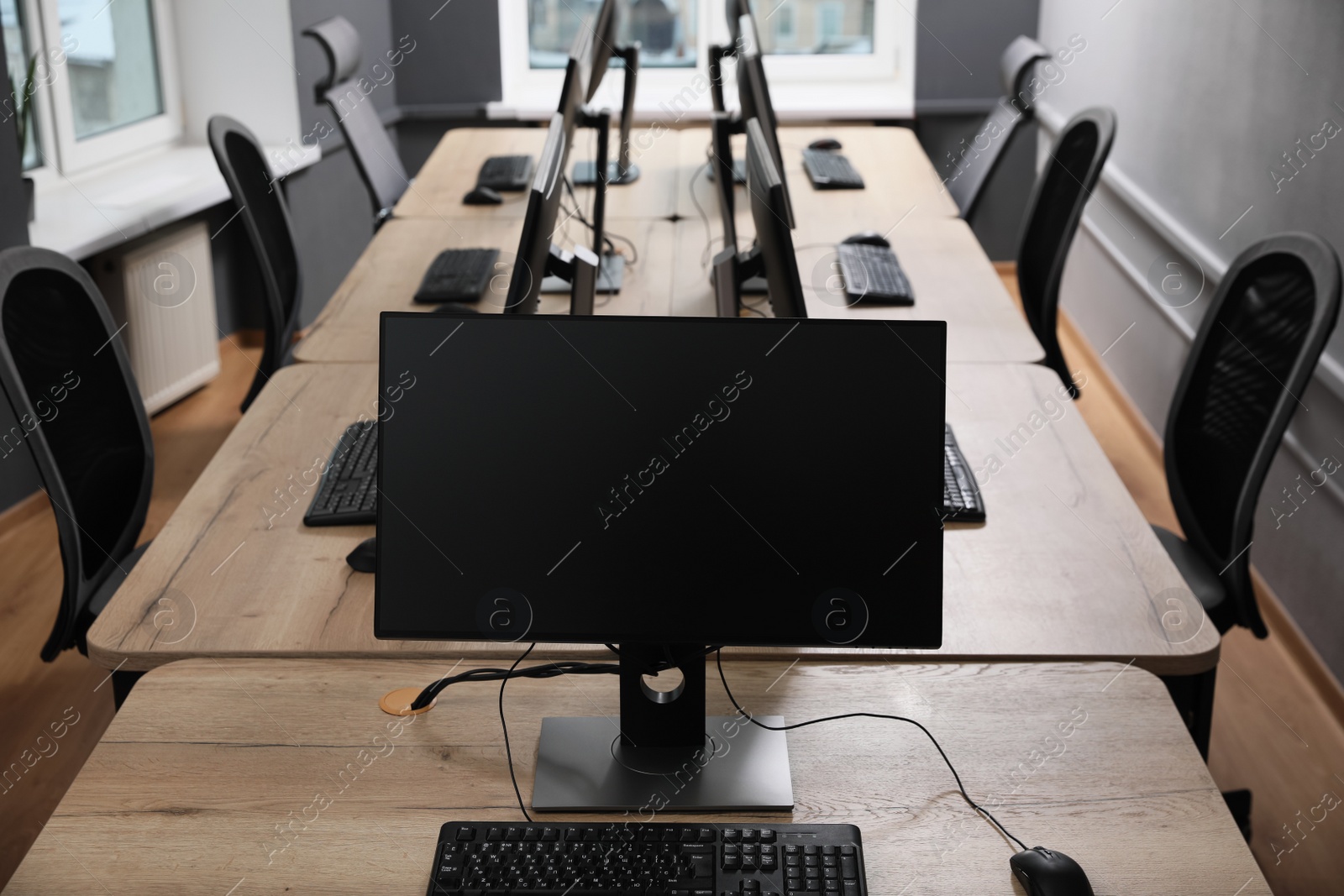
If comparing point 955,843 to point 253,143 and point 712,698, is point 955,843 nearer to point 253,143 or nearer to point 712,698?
point 712,698

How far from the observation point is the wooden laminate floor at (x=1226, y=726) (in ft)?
7.06

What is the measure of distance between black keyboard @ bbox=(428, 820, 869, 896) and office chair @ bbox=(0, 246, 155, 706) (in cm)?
85

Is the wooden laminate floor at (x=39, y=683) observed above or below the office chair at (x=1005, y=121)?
below

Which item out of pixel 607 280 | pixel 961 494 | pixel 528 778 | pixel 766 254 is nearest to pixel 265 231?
pixel 607 280

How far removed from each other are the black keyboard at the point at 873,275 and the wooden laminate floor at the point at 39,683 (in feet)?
6.24

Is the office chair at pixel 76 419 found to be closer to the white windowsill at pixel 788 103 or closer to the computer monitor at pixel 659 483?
the computer monitor at pixel 659 483

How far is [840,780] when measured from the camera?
1.23 metres

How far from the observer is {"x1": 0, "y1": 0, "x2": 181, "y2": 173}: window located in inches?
137

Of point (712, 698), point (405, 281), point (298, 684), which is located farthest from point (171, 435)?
point (712, 698)

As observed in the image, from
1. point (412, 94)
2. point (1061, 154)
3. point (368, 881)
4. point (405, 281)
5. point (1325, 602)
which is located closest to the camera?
point (368, 881)

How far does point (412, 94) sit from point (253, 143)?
2.35 metres

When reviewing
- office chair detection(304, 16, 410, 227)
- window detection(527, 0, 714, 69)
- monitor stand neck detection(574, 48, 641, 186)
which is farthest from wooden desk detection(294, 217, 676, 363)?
window detection(527, 0, 714, 69)

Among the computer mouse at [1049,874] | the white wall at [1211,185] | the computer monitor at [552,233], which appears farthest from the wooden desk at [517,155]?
the computer mouse at [1049,874]

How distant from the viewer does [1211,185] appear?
3234mm
